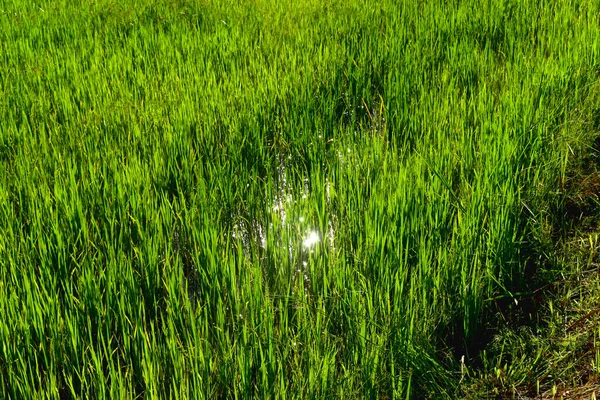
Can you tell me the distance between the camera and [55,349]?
113 centimetres

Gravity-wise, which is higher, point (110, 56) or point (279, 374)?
point (110, 56)

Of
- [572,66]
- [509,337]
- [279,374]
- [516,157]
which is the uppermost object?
[572,66]

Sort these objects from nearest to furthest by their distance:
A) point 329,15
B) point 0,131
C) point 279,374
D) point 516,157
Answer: point 279,374, point 516,157, point 0,131, point 329,15

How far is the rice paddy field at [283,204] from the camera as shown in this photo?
1.13 m

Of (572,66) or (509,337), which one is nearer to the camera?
(509,337)

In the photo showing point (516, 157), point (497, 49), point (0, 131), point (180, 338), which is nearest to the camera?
point (180, 338)

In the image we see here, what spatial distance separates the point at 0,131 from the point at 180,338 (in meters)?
1.39

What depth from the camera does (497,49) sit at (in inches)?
113

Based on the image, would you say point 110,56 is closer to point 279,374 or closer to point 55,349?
point 55,349

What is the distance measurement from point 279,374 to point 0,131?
1.66m

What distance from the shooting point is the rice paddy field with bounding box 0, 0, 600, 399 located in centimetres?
113

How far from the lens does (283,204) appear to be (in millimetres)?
1687

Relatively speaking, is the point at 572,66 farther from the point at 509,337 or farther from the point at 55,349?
the point at 55,349

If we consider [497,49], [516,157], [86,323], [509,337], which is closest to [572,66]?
[497,49]
